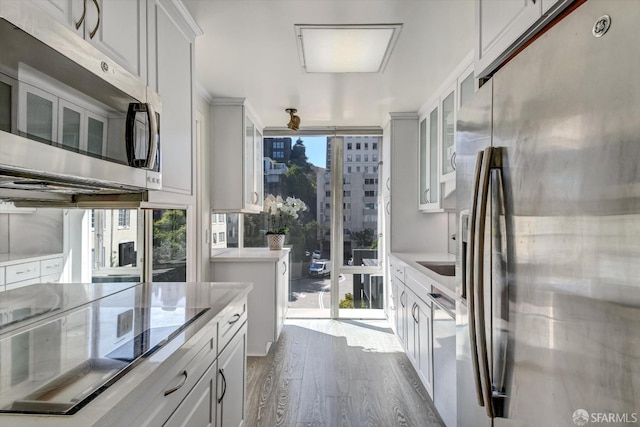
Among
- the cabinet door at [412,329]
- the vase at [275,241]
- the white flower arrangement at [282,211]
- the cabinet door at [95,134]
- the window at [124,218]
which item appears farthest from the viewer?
the white flower arrangement at [282,211]

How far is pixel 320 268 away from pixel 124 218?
2.61 m

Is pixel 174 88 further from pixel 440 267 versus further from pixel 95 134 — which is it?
pixel 440 267

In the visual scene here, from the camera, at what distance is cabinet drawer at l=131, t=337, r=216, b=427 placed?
2.96 ft

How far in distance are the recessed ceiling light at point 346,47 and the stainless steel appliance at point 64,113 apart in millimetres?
1093

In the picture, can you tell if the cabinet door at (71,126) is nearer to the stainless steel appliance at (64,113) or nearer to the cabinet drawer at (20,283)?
the stainless steel appliance at (64,113)

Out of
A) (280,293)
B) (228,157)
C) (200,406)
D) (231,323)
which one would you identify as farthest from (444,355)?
(228,157)

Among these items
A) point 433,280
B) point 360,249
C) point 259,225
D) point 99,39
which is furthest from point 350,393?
point 99,39

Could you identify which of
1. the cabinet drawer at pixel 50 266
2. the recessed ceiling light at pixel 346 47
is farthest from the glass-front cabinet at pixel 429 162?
the cabinet drawer at pixel 50 266

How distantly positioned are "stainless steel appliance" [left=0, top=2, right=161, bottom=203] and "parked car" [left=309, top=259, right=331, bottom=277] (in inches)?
126

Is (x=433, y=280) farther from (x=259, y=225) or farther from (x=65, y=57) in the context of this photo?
(x=259, y=225)

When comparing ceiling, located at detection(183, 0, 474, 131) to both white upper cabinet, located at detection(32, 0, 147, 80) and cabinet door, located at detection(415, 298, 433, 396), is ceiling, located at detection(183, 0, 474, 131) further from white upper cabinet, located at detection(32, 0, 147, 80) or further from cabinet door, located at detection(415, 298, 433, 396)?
cabinet door, located at detection(415, 298, 433, 396)

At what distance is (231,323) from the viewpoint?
5.46 ft

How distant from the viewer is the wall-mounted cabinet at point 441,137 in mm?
2441

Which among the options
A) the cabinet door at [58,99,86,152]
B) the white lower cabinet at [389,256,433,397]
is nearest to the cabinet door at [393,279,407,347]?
the white lower cabinet at [389,256,433,397]
